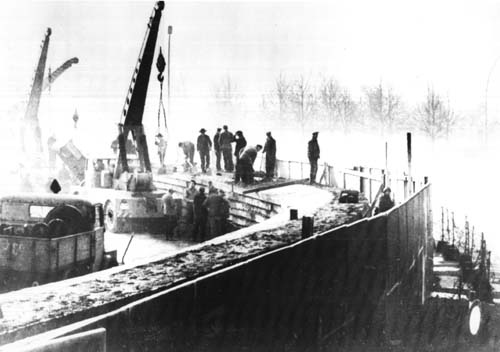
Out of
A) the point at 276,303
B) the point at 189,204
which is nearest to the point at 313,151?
the point at 189,204

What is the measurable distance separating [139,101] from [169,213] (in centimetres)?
528

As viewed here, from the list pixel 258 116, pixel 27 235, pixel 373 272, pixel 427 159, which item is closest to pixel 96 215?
pixel 27 235

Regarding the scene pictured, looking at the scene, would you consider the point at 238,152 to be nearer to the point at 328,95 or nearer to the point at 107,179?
the point at 107,179

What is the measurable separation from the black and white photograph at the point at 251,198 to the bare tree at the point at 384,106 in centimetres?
41

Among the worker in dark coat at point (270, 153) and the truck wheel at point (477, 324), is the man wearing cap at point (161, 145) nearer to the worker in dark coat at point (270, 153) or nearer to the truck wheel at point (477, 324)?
the worker in dark coat at point (270, 153)

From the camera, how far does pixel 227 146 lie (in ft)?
77.9

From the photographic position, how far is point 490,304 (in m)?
15.4

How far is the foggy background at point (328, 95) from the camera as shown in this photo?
3059 centimetres

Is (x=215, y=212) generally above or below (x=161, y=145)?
below

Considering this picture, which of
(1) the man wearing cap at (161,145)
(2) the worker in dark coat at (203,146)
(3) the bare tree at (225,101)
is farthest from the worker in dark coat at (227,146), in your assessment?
(3) the bare tree at (225,101)

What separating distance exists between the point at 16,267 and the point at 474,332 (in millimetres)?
9211

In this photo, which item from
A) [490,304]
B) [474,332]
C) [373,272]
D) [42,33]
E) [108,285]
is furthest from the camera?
[42,33]

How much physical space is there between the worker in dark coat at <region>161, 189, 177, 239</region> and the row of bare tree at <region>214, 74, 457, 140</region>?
70.7 feet

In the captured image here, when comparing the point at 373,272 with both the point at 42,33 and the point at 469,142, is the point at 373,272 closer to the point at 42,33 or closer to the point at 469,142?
the point at 42,33
